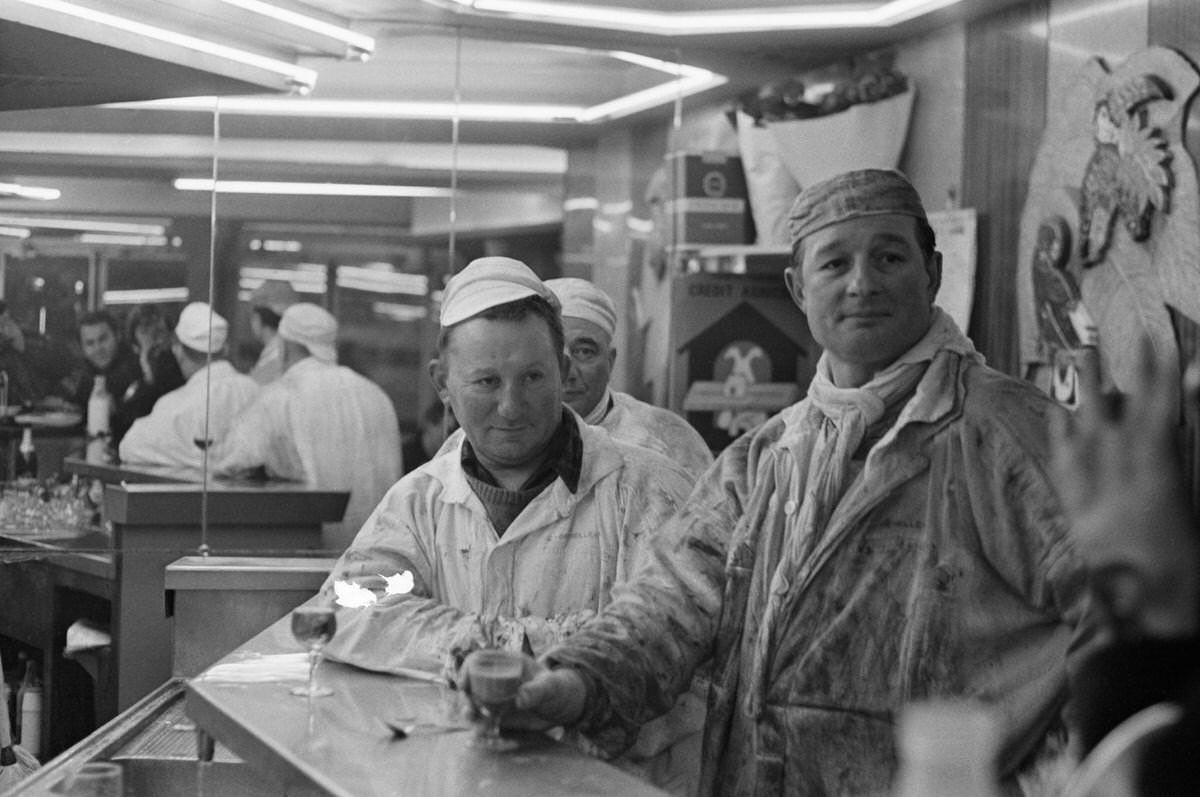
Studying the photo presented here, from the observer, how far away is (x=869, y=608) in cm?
258

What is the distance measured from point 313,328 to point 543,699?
4170 millimetres

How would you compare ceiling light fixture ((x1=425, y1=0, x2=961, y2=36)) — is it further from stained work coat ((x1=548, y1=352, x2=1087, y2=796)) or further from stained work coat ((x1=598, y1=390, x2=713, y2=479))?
stained work coat ((x1=548, y1=352, x2=1087, y2=796))

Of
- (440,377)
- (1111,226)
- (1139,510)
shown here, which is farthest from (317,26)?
(1139,510)

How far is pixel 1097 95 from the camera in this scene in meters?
4.95

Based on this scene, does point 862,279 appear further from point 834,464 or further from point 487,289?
point 487,289

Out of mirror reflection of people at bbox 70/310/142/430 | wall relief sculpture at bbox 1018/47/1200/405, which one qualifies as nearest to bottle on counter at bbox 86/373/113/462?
mirror reflection of people at bbox 70/310/142/430

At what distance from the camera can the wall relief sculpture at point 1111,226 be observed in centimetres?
450

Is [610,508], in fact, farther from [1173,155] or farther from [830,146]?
[830,146]

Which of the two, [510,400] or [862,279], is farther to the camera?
[510,400]

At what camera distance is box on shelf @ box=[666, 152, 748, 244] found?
6488 millimetres

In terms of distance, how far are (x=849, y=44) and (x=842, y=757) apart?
166 inches

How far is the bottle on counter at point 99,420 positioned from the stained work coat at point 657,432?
217 centimetres

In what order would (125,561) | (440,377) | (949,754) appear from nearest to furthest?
(949,754) < (440,377) < (125,561)

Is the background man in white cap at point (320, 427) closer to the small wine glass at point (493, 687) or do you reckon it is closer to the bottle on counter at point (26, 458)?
the bottle on counter at point (26, 458)
